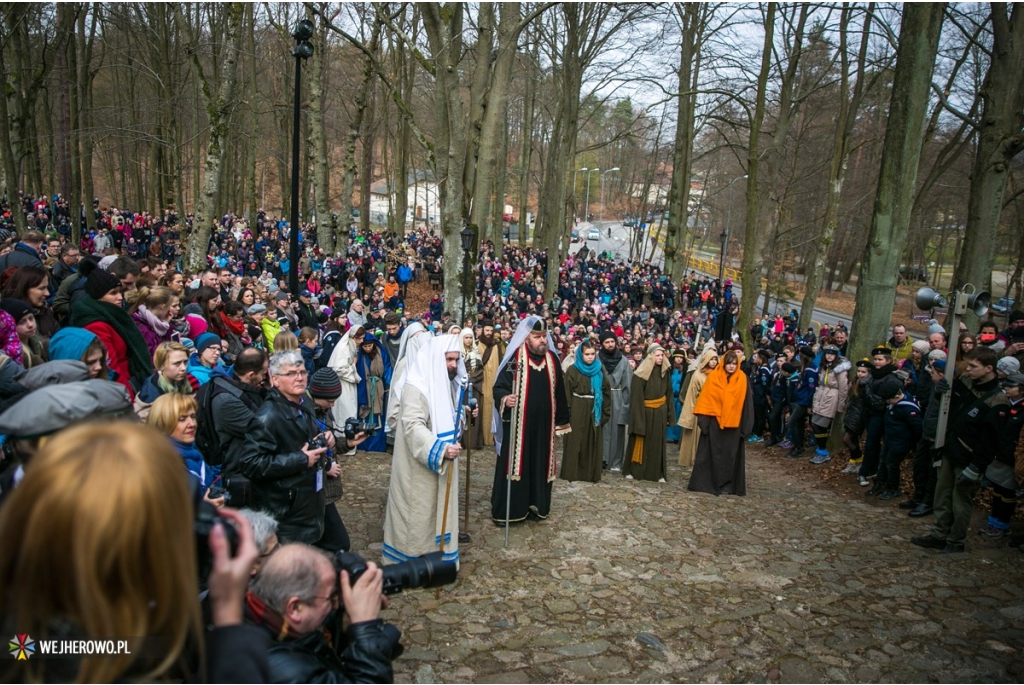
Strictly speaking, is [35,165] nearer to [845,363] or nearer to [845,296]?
[845,363]

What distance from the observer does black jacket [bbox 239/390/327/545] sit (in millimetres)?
3812

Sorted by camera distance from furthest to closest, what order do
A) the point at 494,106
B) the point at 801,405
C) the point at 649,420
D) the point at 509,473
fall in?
the point at 494,106 < the point at 801,405 < the point at 649,420 < the point at 509,473

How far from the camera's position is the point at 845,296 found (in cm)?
4544

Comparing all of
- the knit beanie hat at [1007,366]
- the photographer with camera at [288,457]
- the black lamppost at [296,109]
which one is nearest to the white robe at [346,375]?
the black lamppost at [296,109]

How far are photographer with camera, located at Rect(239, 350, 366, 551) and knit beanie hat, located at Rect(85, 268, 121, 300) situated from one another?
2.23m

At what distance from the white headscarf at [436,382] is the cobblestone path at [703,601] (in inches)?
47.2

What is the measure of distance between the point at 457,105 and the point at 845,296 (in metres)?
39.4

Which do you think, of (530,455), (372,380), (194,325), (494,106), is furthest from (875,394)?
(494,106)

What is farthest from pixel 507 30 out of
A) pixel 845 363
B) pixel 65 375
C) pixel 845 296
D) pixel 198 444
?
pixel 845 296

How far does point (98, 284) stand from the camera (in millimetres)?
5441

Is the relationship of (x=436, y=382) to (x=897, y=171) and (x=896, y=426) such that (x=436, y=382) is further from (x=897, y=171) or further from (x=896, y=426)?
(x=897, y=171)

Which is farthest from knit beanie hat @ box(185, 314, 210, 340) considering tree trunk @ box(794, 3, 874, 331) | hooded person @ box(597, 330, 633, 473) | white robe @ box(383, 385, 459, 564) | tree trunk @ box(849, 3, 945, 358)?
tree trunk @ box(794, 3, 874, 331)

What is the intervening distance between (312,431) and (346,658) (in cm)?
216

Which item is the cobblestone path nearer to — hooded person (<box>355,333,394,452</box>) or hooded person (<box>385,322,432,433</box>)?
hooded person (<box>385,322,432,433</box>)
